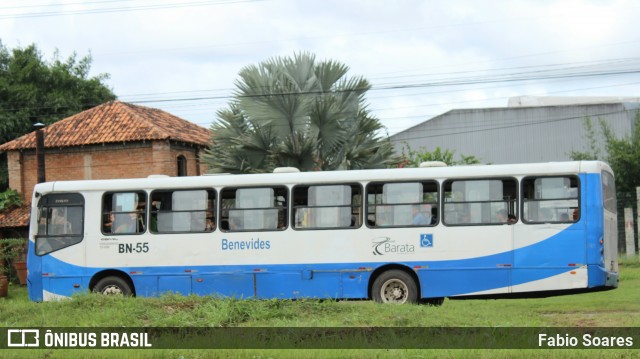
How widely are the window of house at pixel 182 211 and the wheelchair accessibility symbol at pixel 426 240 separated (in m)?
4.17

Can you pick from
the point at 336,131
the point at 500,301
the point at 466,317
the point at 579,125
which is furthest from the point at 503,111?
the point at 466,317

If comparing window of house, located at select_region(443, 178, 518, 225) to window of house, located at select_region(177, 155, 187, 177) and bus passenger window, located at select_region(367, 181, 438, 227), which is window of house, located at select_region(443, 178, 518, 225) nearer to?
Result: bus passenger window, located at select_region(367, 181, 438, 227)

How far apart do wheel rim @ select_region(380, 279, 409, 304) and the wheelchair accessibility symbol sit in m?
0.84

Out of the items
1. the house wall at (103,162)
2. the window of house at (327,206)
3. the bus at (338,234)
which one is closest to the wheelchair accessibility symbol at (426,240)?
the bus at (338,234)

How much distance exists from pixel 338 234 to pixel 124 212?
4614mm

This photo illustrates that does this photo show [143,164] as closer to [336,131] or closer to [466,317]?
[336,131]

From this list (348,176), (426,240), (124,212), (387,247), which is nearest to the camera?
(426,240)

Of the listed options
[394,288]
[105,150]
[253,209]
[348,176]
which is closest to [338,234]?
[348,176]

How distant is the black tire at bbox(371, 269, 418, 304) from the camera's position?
16141 mm

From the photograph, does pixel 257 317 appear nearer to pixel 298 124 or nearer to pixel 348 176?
pixel 348 176

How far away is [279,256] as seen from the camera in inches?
659

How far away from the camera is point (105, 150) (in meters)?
36.7

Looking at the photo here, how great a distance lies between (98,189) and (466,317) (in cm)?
879

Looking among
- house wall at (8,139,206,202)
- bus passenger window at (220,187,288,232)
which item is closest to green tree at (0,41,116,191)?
house wall at (8,139,206,202)
